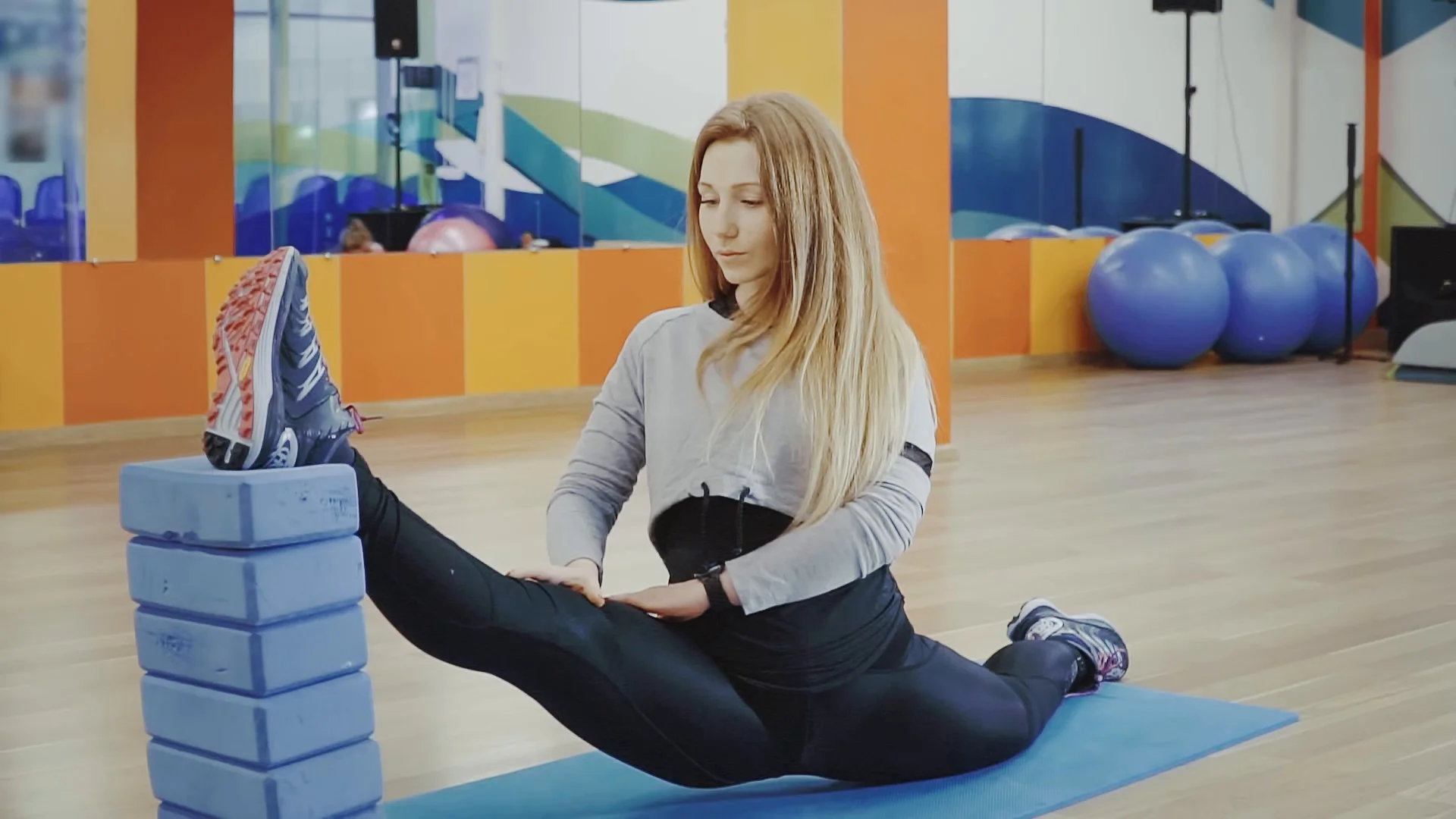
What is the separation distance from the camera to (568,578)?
6.75ft

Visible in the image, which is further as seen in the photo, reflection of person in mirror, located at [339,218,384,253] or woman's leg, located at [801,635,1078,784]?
reflection of person in mirror, located at [339,218,384,253]

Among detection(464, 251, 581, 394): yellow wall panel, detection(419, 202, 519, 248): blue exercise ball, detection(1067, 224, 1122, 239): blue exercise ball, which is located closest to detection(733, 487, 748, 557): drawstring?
detection(464, 251, 581, 394): yellow wall panel

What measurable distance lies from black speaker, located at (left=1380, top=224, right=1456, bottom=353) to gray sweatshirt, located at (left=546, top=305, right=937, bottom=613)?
7.60 m

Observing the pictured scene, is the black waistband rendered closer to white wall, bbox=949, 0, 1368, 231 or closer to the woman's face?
the woman's face

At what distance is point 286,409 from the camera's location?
1852 mm

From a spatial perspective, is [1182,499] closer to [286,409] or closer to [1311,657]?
[1311,657]

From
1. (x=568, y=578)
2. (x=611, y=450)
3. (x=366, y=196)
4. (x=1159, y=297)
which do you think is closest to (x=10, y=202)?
(x=366, y=196)

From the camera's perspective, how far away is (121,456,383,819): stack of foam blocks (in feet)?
5.91

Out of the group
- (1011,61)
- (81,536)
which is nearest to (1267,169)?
(1011,61)

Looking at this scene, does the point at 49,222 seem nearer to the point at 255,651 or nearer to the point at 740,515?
the point at 740,515

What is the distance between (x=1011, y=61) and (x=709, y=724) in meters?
9.01

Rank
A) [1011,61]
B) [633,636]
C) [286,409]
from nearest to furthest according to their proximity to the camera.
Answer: [286,409]
[633,636]
[1011,61]

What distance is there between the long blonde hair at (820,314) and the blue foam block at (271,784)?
580 millimetres

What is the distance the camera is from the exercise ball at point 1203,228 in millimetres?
10008
